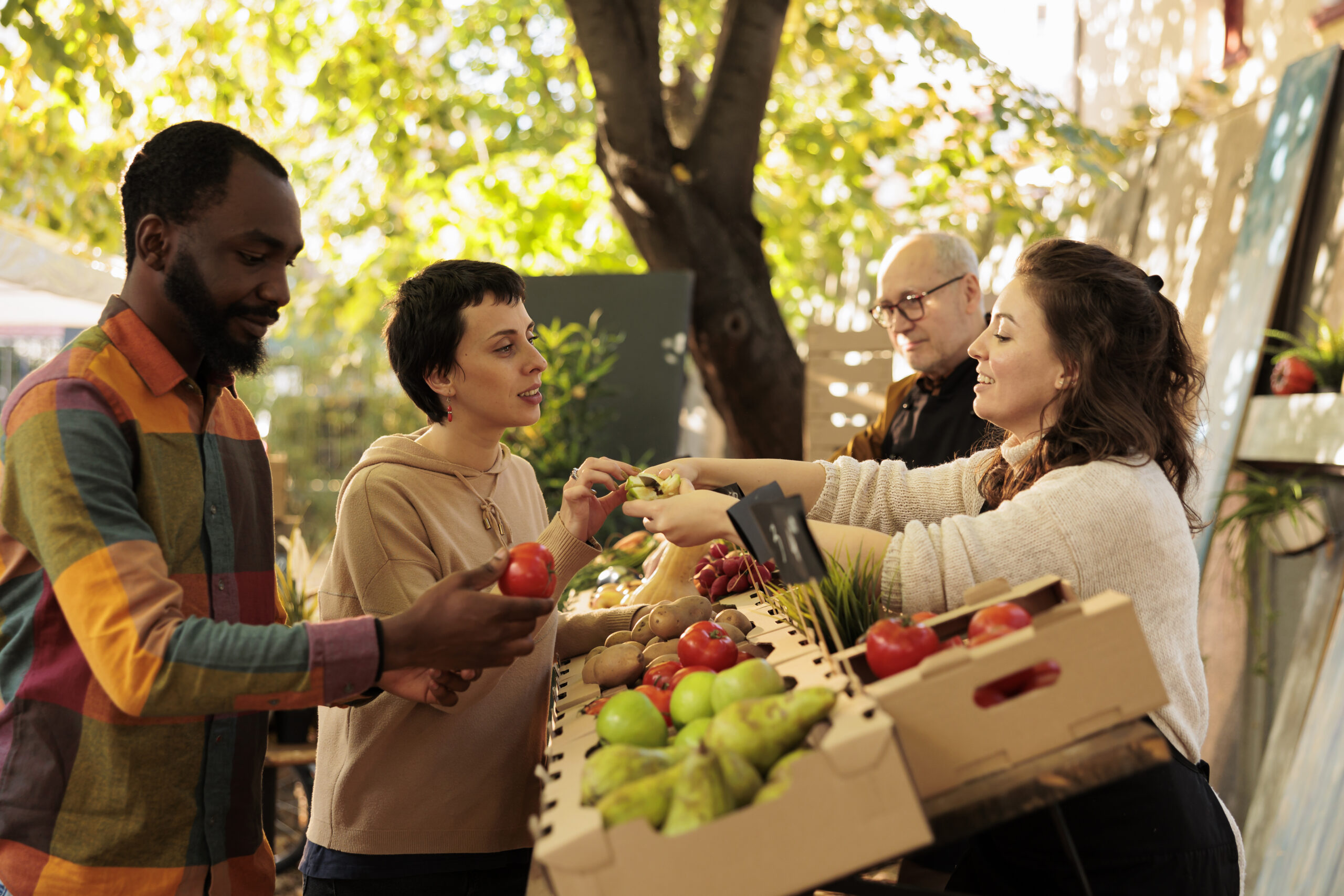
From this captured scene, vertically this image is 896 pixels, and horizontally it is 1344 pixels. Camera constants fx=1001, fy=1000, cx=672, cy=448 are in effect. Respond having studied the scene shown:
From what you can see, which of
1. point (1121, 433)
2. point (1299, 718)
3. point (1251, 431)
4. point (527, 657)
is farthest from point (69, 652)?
point (1251, 431)

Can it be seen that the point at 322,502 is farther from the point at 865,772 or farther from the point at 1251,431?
the point at 865,772

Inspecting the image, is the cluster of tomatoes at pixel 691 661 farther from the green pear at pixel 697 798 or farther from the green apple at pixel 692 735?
the green pear at pixel 697 798

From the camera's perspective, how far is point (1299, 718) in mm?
3703

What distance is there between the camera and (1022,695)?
53.6 inches

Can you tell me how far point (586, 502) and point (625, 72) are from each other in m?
3.70

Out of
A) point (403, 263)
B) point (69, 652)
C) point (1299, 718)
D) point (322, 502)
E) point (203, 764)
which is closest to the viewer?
point (69, 652)

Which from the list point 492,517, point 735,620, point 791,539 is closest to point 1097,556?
point 791,539

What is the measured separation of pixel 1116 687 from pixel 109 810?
1.48m

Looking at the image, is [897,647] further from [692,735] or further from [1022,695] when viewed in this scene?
[692,735]

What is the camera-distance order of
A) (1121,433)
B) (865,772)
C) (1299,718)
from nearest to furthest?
(865,772) → (1121,433) → (1299,718)

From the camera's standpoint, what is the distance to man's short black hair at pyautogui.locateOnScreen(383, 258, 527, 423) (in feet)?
7.36

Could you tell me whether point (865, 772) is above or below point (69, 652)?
above

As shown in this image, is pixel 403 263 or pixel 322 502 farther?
pixel 322 502

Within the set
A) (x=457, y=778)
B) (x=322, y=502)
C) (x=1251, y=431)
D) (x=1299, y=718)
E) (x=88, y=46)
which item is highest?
(x=88, y=46)
